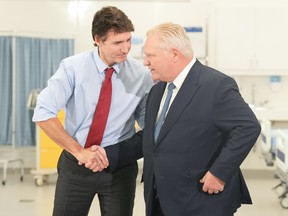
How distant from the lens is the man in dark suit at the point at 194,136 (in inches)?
74.5

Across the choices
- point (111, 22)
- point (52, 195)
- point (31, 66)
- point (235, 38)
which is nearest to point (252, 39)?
point (235, 38)

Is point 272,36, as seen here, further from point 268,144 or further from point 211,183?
point 211,183

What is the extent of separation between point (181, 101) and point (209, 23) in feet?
15.4

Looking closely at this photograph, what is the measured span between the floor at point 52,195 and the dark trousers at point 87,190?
90.7 inches

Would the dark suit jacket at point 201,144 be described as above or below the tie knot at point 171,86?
below

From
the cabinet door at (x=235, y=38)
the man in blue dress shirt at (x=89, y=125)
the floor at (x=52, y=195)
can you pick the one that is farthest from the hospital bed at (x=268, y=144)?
the man in blue dress shirt at (x=89, y=125)

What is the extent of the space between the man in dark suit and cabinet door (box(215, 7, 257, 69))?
4374mm

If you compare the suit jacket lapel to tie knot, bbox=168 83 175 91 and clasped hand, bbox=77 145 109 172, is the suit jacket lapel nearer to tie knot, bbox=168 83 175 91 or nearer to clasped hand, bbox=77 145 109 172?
tie knot, bbox=168 83 175 91

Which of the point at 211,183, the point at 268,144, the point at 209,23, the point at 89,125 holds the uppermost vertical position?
the point at 209,23

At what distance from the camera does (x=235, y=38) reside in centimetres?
628

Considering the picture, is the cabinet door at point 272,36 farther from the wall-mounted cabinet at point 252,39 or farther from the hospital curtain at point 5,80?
the hospital curtain at point 5,80

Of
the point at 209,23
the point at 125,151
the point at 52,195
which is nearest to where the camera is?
the point at 125,151

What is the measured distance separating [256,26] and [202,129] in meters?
4.62

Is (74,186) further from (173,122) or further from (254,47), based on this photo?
(254,47)
